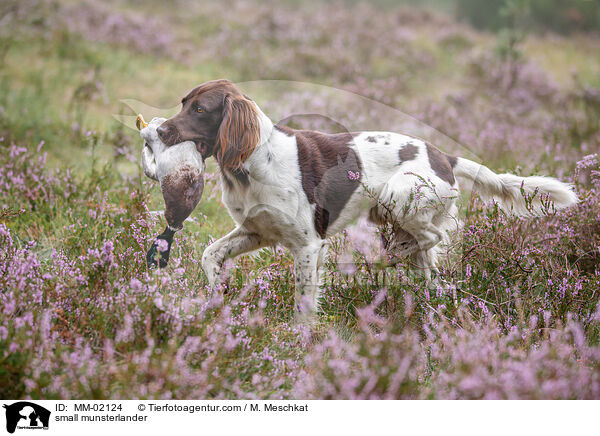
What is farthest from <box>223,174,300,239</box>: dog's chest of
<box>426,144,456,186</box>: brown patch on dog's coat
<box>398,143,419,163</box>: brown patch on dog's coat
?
<box>426,144,456,186</box>: brown patch on dog's coat

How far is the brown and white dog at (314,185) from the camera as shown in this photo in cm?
266

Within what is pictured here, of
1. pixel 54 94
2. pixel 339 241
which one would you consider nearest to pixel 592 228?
pixel 339 241

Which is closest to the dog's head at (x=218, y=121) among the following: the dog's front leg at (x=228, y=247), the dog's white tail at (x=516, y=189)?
the dog's front leg at (x=228, y=247)

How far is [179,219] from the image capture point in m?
2.76

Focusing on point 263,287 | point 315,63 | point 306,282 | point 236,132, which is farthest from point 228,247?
point 315,63

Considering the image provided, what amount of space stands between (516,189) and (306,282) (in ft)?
4.98

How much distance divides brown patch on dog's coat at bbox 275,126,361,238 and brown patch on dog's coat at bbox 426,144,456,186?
452 millimetres

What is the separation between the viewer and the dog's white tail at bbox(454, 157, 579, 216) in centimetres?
327

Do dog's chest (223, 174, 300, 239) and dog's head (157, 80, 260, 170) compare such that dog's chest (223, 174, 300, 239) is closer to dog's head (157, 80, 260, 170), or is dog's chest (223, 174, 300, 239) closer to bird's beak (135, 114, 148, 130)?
dog's head (157, 80, 260, 170)

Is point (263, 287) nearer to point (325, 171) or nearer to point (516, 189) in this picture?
point (325, 171)

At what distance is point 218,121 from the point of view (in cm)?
263

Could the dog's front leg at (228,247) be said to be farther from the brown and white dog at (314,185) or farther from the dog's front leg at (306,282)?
the dog's front leg at (306,282)

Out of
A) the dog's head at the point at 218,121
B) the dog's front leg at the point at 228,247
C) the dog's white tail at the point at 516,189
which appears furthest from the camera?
the dog's white tail at the point at 516,189
